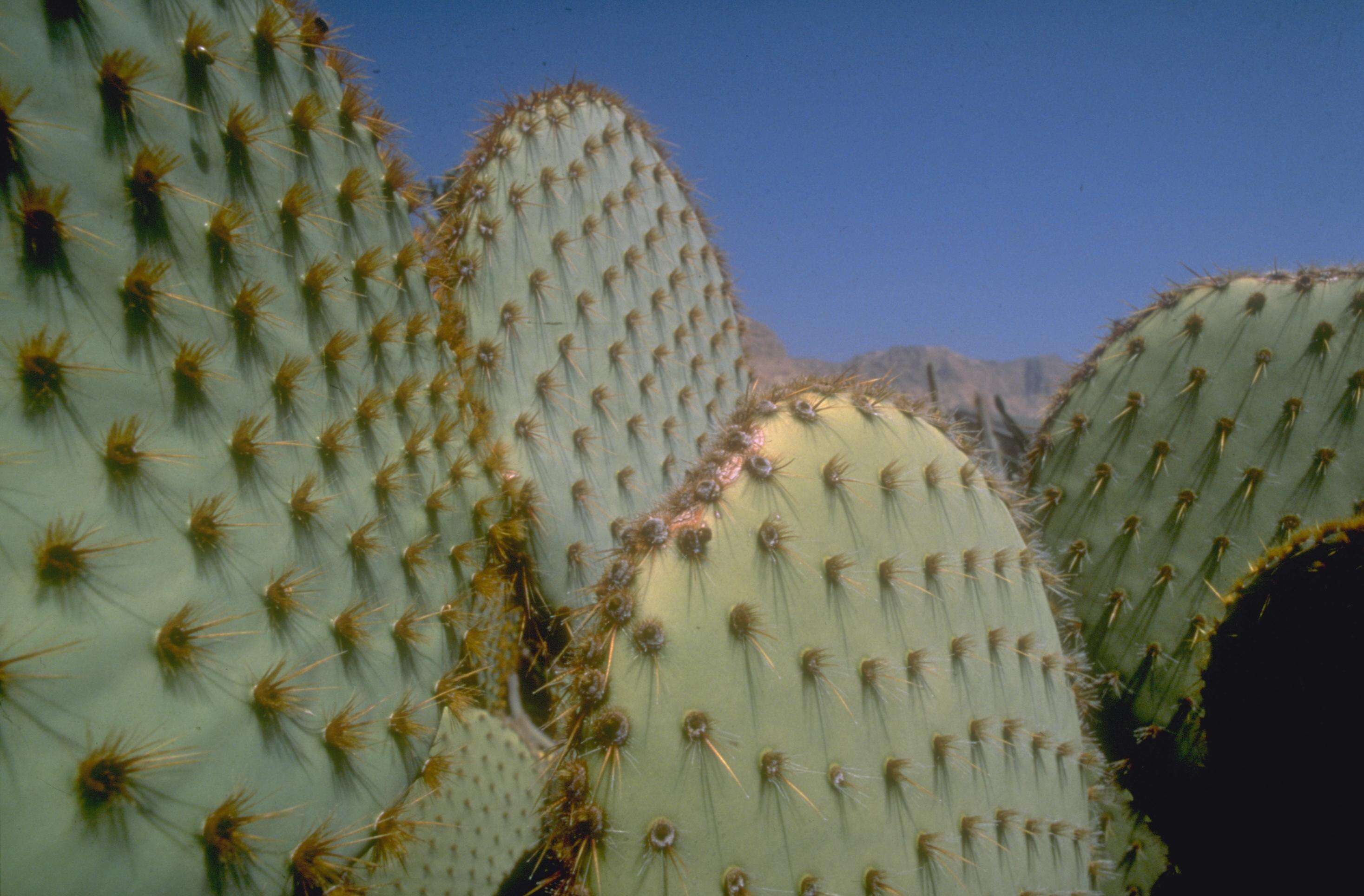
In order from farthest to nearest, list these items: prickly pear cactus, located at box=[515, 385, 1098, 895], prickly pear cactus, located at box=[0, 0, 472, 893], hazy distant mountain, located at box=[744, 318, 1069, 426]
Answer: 1. hazy distant mountain, located at box=[744, 318, 1069, 426]
2. prickly pear cactus, located at box=[515, 385, 1098, 895]
3. prickly pear cactus, located at box=[0, 0, 472, 893]

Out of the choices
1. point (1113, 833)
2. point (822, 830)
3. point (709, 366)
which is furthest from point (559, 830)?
point (709, 366)

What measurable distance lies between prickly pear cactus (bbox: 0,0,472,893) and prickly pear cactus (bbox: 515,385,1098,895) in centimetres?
30

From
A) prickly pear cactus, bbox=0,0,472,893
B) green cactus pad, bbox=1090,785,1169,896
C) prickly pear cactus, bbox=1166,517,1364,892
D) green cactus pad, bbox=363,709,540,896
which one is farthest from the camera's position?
green cactus pad, bbox=1090,785,1169,896

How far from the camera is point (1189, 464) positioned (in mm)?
1631

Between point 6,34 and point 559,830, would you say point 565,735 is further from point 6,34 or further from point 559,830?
point 6,34

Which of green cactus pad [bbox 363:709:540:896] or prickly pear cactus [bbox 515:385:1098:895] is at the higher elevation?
prickly pear cactus [bbox 515:385:1098:895]

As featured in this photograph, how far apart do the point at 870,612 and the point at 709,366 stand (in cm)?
127

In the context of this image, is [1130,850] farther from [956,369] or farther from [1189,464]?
[956,369]

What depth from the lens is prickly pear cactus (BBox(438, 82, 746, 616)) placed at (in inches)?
60.4

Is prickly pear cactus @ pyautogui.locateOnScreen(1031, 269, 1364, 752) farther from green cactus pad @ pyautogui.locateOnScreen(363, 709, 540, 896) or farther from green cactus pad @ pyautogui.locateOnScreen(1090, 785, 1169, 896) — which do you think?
green cactus pad @ pyautogui.locateOnScreen(363, 709, 540, 896)

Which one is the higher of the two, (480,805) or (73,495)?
(73,495)

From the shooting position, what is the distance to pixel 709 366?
2.20 meters

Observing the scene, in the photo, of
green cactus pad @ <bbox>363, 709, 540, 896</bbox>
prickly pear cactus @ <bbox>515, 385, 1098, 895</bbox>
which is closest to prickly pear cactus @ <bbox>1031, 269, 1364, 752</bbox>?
prickly pear cactus @ <bbox>515, 385, 1098, 895</bbox>

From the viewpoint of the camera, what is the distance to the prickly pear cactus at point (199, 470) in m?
0.65
